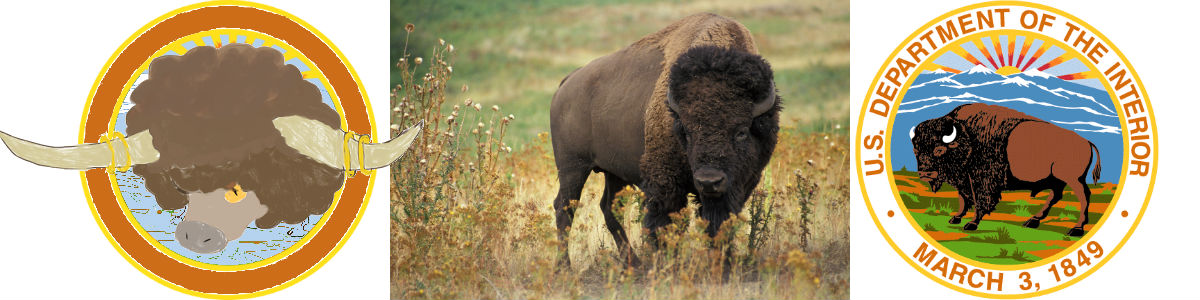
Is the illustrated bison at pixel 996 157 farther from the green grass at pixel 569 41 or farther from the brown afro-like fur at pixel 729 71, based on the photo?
the brown afro-like fur at pixel 729 71

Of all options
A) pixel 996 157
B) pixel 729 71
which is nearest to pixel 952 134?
pixel 996 157

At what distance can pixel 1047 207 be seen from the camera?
6379mm

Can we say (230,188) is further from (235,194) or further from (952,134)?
(952,134)

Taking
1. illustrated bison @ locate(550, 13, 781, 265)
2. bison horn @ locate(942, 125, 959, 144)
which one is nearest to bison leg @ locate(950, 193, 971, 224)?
bison horn @ locate(942, 125, 959, 144)

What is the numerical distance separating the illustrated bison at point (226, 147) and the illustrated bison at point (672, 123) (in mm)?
1740

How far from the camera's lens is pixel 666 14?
36.2 feet

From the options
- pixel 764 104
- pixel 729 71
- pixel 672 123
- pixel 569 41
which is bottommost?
pixel 672 123

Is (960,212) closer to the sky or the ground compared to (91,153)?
closer to the sky

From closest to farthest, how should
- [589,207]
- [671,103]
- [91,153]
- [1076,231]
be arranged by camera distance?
[91,153], [671,103], [1076,231], [589,207]

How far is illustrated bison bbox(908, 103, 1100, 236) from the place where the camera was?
6289mm

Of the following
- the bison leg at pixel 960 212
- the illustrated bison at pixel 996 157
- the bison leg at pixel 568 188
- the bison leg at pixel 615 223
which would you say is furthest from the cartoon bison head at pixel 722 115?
the bison leg at pixel 568 188

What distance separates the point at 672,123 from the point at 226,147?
2.75 m

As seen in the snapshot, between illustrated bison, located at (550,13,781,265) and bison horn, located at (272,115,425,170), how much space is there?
4.13 ft

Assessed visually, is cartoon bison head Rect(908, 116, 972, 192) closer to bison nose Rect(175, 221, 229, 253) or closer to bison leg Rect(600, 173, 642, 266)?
bison leg Rect(600, 173, 642, 266)
